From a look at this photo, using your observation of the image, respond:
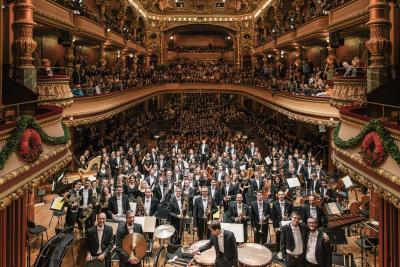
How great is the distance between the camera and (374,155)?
7.05m

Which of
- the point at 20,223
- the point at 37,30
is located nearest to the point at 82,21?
the point at 37,30

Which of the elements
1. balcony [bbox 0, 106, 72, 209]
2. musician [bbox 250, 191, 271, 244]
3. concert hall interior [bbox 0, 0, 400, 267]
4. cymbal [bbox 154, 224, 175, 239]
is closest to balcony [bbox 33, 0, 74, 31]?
concert hall interior [bbox 0, 0, 400, 267]

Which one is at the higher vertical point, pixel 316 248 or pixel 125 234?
pixel 125 234

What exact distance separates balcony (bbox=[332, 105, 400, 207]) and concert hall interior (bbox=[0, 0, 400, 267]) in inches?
1.1

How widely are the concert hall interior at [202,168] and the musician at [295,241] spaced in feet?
0.06

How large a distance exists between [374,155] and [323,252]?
6.21 ft

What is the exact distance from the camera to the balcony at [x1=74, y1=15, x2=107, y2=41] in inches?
690

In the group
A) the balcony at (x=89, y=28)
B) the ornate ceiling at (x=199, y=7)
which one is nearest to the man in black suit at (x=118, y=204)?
the balcony at (x=89, y=28)

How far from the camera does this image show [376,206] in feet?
38.7

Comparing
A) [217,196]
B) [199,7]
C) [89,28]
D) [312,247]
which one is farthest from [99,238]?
[199,7]

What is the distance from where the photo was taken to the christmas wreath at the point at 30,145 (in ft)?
24.3

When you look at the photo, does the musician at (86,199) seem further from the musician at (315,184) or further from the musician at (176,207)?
the musician at (315,184)

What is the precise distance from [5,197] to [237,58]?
114 ft

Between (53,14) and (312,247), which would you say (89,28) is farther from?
(312,247)
